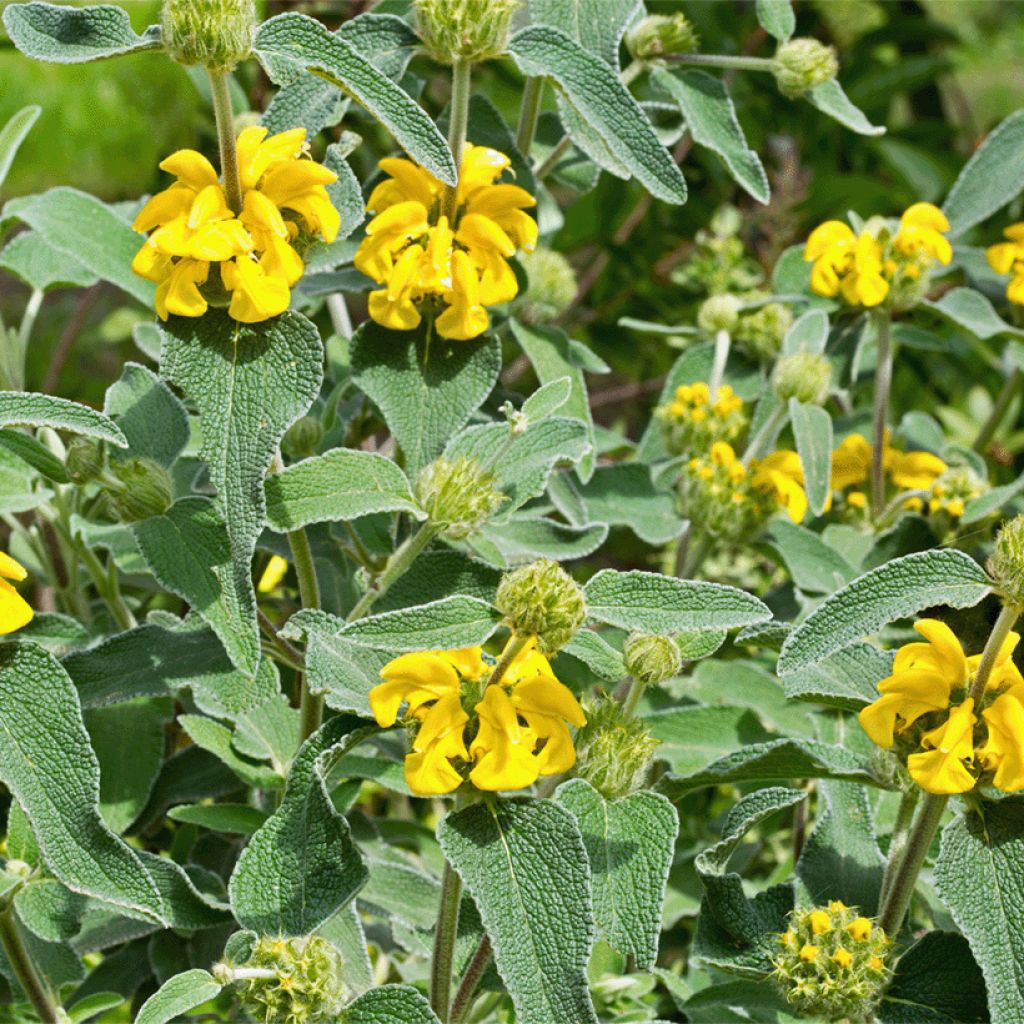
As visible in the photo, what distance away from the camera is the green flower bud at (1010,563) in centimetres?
65

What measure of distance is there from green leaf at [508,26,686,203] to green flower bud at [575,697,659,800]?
309 millimetres

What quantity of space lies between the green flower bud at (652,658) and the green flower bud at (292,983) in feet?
0.73

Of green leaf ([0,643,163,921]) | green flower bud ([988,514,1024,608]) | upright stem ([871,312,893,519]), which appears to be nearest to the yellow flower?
green leaf ([0,643,163,921])

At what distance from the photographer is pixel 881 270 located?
1.22 meters

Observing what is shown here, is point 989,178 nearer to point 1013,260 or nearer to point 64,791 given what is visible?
point 1013,260

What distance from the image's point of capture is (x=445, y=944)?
30.4 inches

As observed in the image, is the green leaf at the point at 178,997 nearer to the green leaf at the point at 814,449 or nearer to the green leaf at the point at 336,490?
the green leaf at the point at 336,490

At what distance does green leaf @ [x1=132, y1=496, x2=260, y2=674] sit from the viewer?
30.4 inches

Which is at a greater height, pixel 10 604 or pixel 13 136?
pixel 13 136

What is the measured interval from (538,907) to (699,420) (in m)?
0.62

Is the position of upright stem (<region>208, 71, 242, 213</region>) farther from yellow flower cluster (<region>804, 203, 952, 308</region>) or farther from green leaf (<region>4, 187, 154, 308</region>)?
yellow flower cluster (<region>804, 203, 952, 308</region>)

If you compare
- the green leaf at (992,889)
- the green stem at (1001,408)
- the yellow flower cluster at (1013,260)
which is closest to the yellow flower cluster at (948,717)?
the green leaf at (992,889)

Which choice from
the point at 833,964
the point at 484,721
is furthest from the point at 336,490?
the point at 833,964

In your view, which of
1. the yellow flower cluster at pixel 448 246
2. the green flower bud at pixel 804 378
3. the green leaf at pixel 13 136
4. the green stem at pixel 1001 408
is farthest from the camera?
the green stem at pixel 1001 408
